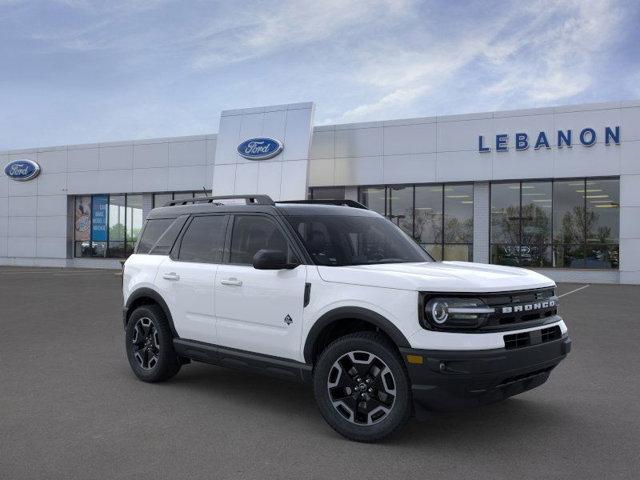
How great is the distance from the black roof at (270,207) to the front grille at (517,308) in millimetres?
1827

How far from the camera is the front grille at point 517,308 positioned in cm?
438

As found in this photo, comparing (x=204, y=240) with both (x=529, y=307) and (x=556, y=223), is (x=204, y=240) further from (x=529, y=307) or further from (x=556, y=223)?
(x=556, y=223)

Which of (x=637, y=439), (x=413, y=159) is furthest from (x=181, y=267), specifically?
(x=413, y=159)

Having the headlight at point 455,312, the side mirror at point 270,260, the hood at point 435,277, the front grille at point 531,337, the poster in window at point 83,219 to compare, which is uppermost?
the poster in window at point 83,219

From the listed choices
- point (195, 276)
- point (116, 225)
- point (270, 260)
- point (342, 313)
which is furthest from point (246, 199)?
point (116, 225)

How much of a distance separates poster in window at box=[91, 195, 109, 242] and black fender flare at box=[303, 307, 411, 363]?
30.1 metres

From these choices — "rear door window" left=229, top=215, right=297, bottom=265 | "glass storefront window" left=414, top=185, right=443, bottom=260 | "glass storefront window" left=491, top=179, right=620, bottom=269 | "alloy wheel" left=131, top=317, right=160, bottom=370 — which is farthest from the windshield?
"glass storefront window" left=414, top=185, right=443, bottom=260

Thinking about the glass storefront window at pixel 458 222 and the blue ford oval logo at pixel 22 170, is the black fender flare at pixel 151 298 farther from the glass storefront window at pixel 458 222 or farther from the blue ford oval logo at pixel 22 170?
the blue ford oval logo at pixel 22 170

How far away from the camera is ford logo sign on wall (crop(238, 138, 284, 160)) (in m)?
26.4

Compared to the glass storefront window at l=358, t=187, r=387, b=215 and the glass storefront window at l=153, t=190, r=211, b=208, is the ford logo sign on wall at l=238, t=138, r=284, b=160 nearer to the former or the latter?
the glass storefront window at l=358, t=187, r=387, b=215

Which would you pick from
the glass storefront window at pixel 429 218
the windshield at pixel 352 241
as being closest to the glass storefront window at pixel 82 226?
the glass storefront window at pixel 429 218

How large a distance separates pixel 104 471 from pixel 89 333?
613cm

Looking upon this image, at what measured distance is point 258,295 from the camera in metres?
5.31

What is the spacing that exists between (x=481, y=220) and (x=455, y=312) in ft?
70.7
